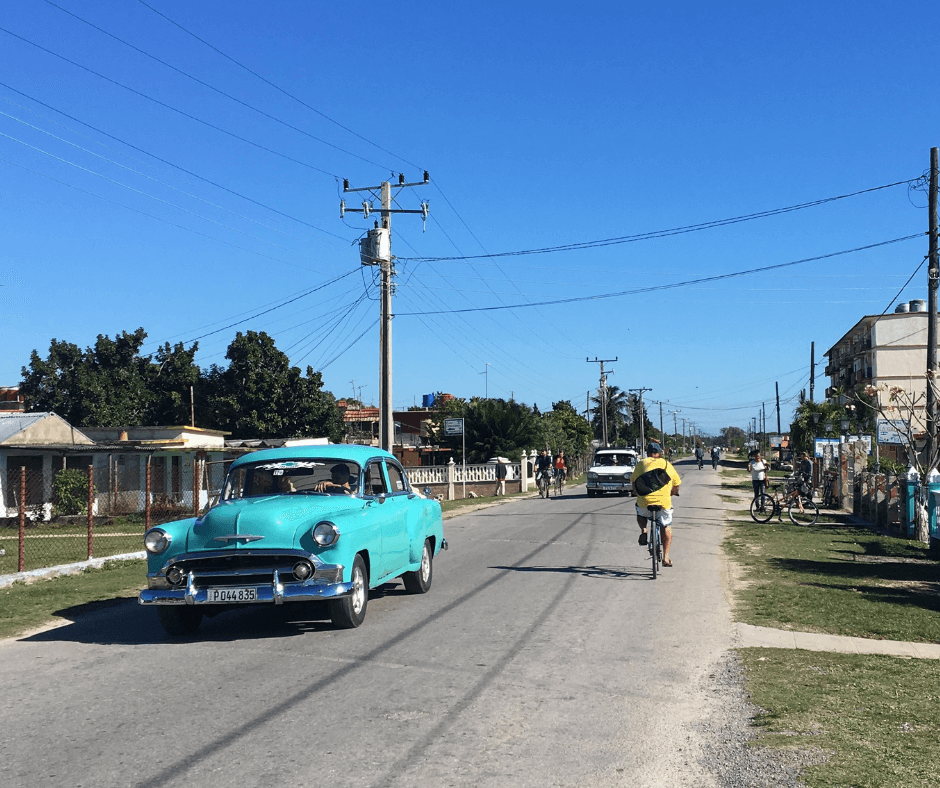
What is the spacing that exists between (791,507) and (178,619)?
1916 centimetres

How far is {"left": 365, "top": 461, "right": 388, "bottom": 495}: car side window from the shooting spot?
10727mm

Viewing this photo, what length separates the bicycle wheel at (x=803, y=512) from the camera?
24.5m

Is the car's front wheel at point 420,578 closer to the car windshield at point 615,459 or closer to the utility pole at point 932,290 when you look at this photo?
the utility pole at point 932,290

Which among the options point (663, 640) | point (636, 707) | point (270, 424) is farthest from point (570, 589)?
point (270, 424)

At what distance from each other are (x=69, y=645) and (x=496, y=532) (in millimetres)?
13309

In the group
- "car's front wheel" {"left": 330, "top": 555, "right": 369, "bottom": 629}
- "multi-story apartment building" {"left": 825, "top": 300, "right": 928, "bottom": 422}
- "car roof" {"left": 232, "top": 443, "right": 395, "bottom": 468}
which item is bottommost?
"car's front wheel" {"left": 330, "top": 555, "right": 369, "bottom": 629}

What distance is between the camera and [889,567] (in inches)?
583

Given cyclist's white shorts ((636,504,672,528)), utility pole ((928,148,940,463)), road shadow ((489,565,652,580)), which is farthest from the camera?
utility pole ((928,148,940,463))

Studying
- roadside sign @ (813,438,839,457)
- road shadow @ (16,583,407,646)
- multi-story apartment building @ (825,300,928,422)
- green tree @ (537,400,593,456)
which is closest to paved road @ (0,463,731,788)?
road shadow @ (16,583,407,646)

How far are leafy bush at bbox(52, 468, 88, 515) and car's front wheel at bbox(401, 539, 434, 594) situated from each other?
825 inches

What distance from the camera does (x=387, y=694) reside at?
675 centimetres

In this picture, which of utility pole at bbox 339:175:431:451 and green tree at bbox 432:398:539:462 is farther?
green tree at bbox 432:398:539:462

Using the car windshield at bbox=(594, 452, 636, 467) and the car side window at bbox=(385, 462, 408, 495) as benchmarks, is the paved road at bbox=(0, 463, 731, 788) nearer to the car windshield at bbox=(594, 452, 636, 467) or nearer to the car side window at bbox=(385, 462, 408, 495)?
the car side window at bbox=(385, 462, 408, 495)

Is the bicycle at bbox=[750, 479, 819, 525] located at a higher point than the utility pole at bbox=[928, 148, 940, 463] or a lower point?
lower
